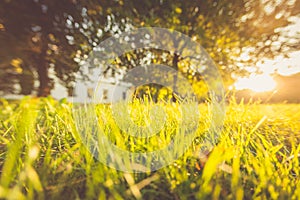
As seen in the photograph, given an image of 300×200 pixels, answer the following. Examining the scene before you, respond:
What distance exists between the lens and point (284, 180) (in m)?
0.74

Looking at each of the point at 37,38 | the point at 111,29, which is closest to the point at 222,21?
the point at 111,29

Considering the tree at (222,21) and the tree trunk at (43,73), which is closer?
the tree trunk at (43,73)

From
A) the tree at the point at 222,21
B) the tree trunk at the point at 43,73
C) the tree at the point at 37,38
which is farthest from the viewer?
the tree at the point at 222,21

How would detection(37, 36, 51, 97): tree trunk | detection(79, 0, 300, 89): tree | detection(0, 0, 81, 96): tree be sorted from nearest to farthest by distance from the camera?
detection(0, 0, 81, 96): tree, detection(37, 36, 51, 97): tree trunk, detection(79, 0, 300, 89): tree

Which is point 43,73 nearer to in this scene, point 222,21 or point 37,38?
point 37,38

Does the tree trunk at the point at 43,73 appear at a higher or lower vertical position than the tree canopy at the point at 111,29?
lower

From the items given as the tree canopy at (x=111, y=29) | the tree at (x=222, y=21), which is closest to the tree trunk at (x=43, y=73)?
the tree canopy at (x=111, y=29)

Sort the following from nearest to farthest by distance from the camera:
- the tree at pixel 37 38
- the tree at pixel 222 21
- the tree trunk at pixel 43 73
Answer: the tree at pixel 37 38 → the tree trunk at pixel 43 73 → the tree at pixel 222 21

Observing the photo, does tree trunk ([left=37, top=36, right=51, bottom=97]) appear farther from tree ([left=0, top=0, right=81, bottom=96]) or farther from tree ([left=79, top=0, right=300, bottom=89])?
tree ([left=79, top=0, right=300, bottom=89])

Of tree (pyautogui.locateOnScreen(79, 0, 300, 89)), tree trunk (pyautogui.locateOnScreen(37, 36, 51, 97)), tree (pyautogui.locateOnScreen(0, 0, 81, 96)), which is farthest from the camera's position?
tree (pyautogui.locateOnScreen(79, 0, 300, 89))

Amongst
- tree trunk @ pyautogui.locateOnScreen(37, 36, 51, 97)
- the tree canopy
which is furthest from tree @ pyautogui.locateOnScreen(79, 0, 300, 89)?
tree trunk @ pyautogui.locateOnScreen(37, 36, 51, 97)

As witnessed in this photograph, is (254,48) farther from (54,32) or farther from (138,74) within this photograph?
(54,32)

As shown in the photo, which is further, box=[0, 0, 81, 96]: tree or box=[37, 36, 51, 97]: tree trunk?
box=[37, 36, 51, 97]: tree trunk

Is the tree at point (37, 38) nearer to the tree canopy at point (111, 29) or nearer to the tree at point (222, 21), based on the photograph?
the tree canopy at point (111, 29)
